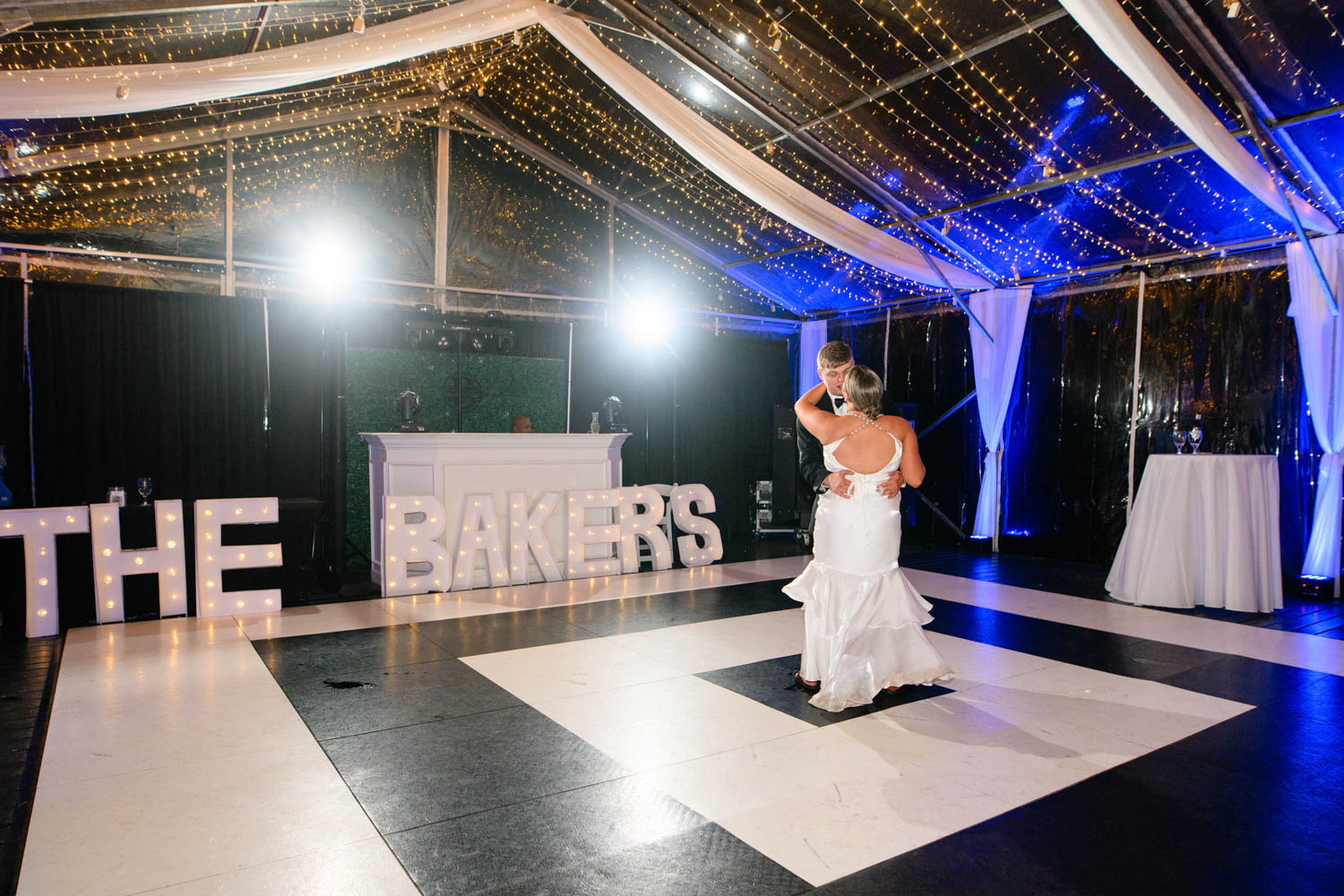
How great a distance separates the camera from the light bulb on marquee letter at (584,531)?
21.6ft

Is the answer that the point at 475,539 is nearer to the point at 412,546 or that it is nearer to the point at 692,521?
the point at 412,546

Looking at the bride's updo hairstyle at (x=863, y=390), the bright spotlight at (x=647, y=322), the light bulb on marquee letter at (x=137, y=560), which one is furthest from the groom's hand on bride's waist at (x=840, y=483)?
the bright spotlight at (x=647, y=322)

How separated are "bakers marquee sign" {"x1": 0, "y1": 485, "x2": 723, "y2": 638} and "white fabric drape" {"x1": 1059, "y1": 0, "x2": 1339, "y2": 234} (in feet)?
14.4

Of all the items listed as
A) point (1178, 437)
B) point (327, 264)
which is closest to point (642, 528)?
point (327, 264)

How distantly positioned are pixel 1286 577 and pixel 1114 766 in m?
4.88

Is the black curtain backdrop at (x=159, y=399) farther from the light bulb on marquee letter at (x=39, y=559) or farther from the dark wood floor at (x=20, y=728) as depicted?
the dark wood floor at (x=20, y=728)

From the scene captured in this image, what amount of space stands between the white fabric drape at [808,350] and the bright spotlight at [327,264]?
18.2ft

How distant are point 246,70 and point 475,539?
3.32 metres

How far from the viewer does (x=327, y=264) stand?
716 centimetres

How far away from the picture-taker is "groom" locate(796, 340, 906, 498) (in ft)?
11.9

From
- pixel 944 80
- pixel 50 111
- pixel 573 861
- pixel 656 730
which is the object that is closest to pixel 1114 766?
pixel 656 730

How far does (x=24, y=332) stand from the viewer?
6.01 meters

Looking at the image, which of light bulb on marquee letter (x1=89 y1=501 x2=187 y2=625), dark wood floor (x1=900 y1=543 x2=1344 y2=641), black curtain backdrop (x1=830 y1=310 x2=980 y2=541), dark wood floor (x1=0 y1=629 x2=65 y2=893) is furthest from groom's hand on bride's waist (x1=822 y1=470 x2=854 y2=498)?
black curtain backdrop (x1=830 y1=310 x2=980 y2=541)

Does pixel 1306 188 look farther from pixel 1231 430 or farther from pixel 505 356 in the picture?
pixel 505 356
